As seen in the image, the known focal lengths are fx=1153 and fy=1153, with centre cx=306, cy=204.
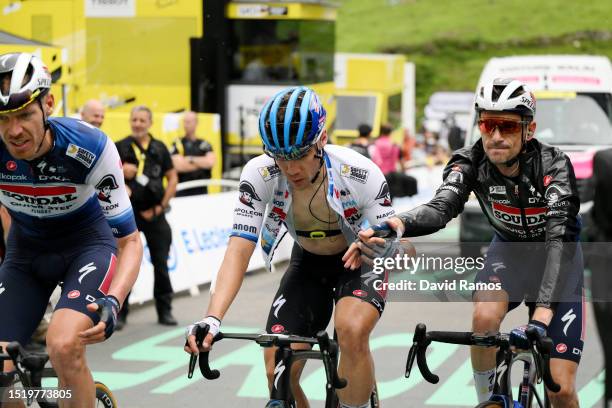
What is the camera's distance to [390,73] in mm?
32094

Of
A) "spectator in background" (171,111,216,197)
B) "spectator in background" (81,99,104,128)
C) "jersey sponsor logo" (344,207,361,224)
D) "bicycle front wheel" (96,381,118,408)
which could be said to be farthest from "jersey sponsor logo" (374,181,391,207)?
"spectator in background" (171,111,216,197)

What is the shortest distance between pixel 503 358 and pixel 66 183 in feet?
7.42

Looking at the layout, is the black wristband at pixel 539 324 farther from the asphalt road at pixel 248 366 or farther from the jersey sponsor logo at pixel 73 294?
the asphalt road at pixel 248 366

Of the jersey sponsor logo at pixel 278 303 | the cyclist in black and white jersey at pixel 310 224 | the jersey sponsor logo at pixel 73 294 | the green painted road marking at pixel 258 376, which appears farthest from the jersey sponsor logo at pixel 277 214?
the green painted road marking at pixel 258 376

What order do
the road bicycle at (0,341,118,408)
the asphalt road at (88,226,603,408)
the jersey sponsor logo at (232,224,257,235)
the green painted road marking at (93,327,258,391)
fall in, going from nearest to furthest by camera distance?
the road bicycle at (0,341,118,408)
the jersey sponsor logo at (232,224,257,235)
the asphalt road at (88,226,603,408)
the green painted road marking at (93,327,258,391)

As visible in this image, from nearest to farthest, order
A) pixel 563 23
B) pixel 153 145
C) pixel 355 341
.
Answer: pixel 355 341, pixel 153 145, pixel 563 23

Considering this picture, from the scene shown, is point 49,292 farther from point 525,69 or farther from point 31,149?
point 525,69

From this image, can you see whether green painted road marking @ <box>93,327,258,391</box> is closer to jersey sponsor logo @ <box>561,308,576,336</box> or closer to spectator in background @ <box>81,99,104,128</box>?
spectator in background @ <box>81,99,104,128</box>

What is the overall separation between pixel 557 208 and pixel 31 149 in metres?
2.52

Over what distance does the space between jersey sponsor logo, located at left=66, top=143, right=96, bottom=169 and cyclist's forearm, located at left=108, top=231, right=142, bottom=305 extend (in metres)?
0.43

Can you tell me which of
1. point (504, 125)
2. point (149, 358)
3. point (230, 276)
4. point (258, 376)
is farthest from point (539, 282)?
point (149, 358)

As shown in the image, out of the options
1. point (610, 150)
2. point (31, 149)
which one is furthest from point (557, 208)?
point (31, 149)

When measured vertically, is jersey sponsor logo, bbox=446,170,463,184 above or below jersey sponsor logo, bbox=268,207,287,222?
above

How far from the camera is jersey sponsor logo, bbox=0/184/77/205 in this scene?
5586 mm
